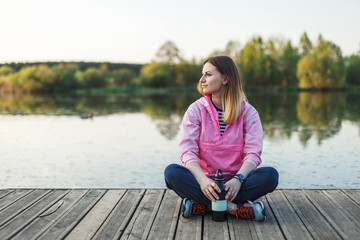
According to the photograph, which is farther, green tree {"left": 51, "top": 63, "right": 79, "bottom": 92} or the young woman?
green tree {"left": 51, "top": 63, "right": 79, "bottom": 92}

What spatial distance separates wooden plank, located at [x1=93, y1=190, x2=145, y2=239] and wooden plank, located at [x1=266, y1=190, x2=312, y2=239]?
44.1 inches

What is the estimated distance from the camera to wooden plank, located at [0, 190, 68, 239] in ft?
8.28

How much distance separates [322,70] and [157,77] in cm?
2213

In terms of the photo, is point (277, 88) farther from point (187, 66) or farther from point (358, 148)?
point (358, 148)

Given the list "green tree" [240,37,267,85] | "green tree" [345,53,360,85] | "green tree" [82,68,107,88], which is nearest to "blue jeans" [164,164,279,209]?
"green tree" [240,37,267,85]

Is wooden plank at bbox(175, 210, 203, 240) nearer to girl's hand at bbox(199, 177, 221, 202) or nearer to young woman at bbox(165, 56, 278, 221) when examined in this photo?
young woman at bbox(165, 56, 278, 221)

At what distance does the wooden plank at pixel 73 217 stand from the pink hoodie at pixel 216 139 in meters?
0.91

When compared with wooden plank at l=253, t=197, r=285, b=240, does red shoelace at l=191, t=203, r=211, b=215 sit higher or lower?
higher

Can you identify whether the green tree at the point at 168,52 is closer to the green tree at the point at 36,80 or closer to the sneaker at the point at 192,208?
the green tree at the point at 36,80

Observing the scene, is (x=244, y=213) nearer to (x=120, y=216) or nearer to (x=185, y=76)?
(x=120, y=216)

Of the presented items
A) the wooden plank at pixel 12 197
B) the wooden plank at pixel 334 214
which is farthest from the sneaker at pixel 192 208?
the wooden plank at pixel 12 197

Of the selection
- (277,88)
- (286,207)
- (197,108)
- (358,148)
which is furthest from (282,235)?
(277,88)

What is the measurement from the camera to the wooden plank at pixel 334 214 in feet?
7.99

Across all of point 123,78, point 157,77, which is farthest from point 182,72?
point 123,78
